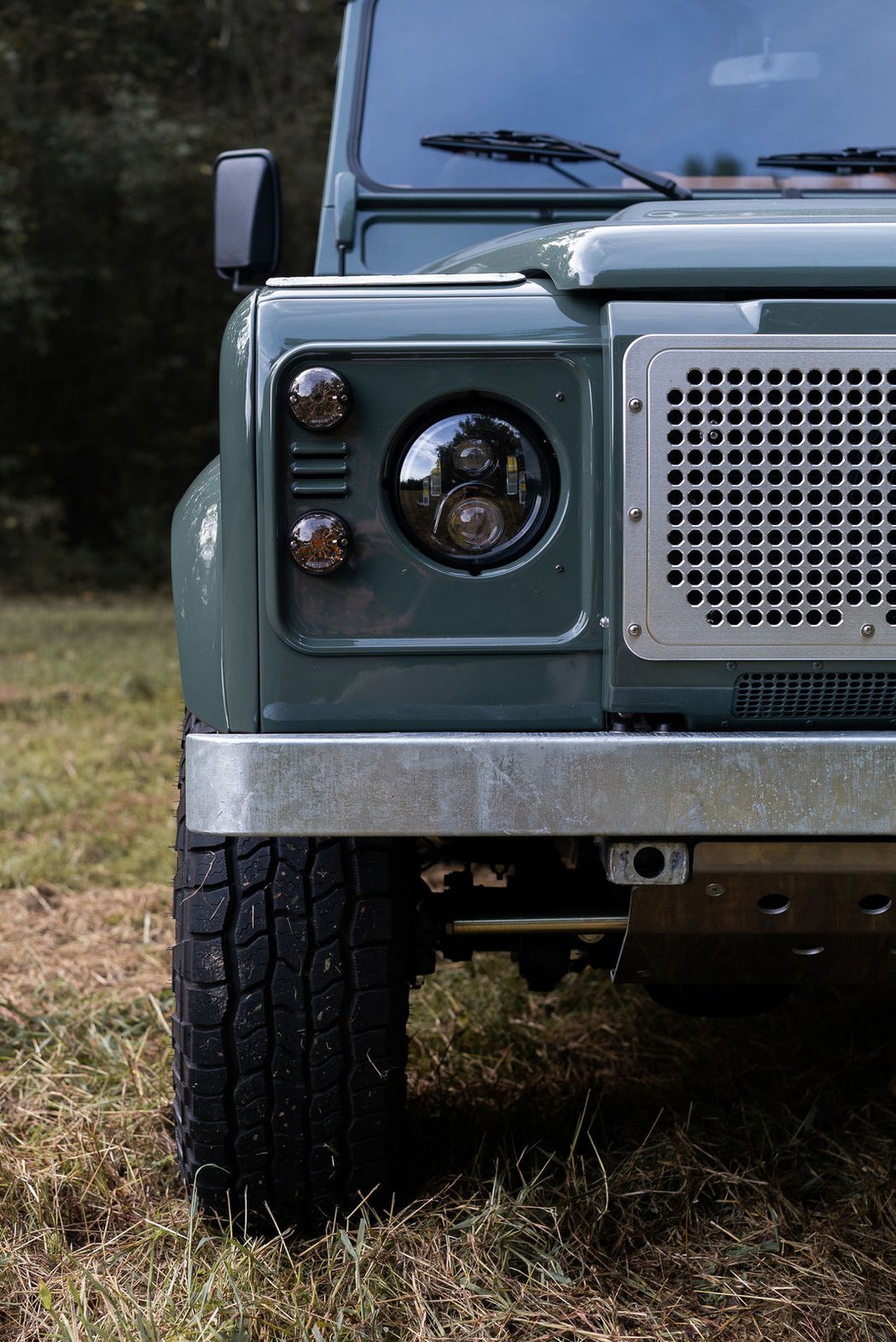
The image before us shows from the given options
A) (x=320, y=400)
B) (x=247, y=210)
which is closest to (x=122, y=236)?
(x=247, y=210)

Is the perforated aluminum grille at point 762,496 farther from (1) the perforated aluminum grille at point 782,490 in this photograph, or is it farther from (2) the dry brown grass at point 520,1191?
(2) the dry brown grass at point 520,1191

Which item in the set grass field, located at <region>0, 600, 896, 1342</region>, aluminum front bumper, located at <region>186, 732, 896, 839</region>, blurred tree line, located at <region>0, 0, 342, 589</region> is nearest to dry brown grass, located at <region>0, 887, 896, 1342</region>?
grass field, located at <region>0, 600, 896, 1342</region>

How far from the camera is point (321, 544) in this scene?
5.16ft

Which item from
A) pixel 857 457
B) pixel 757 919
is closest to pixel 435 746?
pixel 757 919

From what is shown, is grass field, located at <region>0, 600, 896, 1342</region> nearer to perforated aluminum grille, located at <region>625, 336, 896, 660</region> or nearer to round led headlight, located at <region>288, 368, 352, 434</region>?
perforated aluminum grille, located at <region>625, 336, 896, 660</region>

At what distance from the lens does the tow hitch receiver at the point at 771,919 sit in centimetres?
157

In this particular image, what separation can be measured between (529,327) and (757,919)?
0.79 meters

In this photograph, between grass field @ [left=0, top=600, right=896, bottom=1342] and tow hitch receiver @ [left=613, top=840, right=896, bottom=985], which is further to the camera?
grass field @ [left=0, top=600, right=896, bottom=1342]

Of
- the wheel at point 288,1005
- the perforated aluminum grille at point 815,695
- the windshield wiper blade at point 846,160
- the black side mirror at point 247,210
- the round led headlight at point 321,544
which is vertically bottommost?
the wheel at point 288,1005

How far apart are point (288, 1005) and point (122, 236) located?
1716 cm

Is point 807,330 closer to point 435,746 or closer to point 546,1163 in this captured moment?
point 435,746

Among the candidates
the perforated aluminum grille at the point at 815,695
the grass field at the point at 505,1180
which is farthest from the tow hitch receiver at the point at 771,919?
the grass field at the point at 505,1180

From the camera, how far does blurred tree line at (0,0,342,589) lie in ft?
45.1

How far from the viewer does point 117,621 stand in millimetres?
11266
